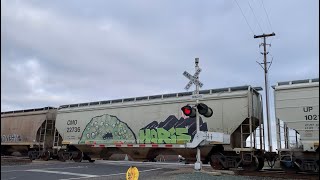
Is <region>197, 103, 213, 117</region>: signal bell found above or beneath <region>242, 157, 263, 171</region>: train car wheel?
above

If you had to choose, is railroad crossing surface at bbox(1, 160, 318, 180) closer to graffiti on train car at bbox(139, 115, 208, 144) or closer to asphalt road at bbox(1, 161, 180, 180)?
asphalt road at bbox(1, 161, 180, 180)

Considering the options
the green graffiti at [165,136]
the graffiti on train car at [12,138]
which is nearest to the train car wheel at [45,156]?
the graffiti on train car at [12,138]

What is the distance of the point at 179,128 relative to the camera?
653 inches

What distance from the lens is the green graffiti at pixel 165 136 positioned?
16.3 metres

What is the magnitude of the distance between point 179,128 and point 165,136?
92 cm

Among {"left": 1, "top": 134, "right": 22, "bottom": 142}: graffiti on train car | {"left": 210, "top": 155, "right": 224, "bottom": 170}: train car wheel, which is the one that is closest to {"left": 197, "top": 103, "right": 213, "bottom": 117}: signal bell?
{"left": 210, "top": 155, "right": 224, "bottom": 170}: train car wheel

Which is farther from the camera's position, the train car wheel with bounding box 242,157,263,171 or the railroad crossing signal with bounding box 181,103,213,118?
the train car wheel with bounding box 242,157,263,171

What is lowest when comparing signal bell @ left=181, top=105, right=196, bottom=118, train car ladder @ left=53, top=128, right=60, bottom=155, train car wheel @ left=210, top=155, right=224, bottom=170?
train car wheel @ left=210, top=155, right=224, bottom=170

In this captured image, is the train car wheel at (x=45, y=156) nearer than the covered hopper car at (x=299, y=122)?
No

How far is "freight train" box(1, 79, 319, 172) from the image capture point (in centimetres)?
1275

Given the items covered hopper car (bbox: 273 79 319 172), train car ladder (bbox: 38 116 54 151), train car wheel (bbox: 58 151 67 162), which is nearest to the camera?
covered hopper car (bbox: 273 79 319 172)

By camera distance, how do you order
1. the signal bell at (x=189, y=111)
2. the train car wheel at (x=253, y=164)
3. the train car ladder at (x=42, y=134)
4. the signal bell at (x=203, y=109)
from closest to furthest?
1. the signal bell at (x=203, y=109)
2. the signal bell at (x=189, y=111)
3. the train car wheel at (x=253, y=164)
4. the train car ladder at (x=42, y=134)

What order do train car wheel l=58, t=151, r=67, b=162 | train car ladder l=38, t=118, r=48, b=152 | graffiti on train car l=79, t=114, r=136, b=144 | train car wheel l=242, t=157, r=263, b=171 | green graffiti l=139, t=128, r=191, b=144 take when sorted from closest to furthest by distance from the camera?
train car wheel l=242, t=157, r=263, b=171, green graffiti l=139, t=128, r=191, b=144, graffiti on train car l=79, t=114, r=136, b=144, train car wheel l=58, t=151, r=67, b=162, train car ladder l=38, t=118, r=48, b=152

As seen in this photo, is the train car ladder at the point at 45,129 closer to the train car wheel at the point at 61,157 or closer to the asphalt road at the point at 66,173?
the train car wheel at the point at 61,157
